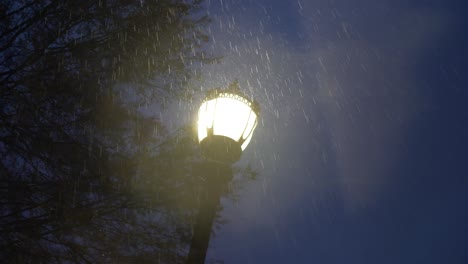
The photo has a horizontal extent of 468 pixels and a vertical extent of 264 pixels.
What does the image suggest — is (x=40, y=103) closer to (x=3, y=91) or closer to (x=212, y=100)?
(x=3, y=91)

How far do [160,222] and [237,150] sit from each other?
2436 millimetres

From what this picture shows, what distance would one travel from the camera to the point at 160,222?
206 inches

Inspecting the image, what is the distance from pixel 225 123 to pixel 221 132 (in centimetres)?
8

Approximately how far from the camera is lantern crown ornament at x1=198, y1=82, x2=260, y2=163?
10.6ft

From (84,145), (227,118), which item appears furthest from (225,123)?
(84,145)

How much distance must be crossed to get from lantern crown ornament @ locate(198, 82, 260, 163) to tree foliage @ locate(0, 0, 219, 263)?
2.06 metres

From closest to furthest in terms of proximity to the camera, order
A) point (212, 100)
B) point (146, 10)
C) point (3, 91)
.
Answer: point (212, 100) → point (3, 91) → point (146, 10)

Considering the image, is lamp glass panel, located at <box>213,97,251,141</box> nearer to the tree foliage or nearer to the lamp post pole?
the lamp post pole

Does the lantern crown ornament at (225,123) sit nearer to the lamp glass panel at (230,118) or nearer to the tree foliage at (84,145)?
the lamp glass panel at (230,118)

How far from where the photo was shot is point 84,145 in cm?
510

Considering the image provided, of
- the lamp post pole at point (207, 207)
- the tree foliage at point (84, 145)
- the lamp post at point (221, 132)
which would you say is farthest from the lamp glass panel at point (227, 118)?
the tree foliage at point (84, 145)

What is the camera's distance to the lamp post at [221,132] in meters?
3.17

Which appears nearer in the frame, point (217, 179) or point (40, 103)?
point (217, 179)

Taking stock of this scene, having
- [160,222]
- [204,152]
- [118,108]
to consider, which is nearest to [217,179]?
[204,152]
